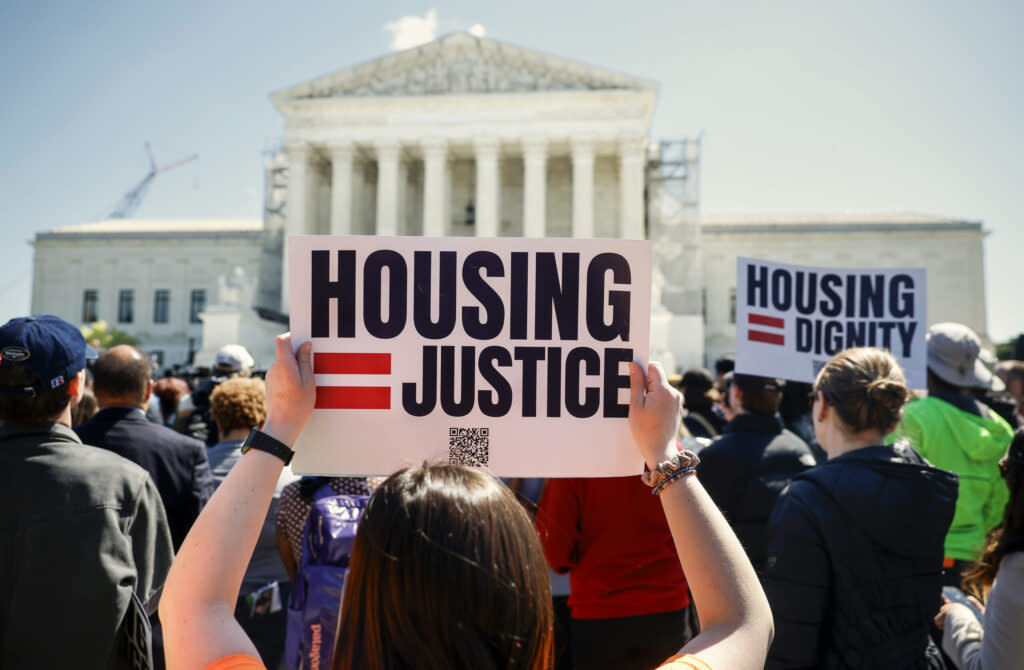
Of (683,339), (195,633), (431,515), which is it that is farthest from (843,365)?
(683,339)

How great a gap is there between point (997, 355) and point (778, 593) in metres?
58.2

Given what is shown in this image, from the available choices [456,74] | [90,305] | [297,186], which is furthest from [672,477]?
[90,305]

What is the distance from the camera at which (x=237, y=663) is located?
4.01 feet

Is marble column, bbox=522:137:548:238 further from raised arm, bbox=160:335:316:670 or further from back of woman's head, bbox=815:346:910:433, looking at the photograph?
raised arm, bbox=160:335:316:670

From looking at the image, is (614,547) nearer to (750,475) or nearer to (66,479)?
(750,475)

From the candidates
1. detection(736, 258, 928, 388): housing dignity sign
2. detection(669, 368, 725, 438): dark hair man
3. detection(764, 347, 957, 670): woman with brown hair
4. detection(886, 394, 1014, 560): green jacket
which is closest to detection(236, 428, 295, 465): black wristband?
detection(764, 347, 957, 670): woman with brown hair

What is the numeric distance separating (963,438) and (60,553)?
13.9ft

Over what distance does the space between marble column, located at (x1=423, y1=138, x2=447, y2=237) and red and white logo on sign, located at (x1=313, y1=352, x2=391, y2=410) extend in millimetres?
33558

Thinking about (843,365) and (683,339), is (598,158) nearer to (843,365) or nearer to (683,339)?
(683,339)

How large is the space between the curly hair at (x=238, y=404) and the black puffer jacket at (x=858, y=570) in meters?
2.77

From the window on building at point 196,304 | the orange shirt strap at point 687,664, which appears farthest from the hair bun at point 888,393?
the window on building at point 196,304

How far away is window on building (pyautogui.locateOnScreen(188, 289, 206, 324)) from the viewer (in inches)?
1865

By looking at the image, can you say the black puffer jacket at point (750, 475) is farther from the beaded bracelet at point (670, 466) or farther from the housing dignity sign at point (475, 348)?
the beaded bracelet at point (670, 466)

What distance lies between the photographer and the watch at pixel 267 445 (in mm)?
1498
